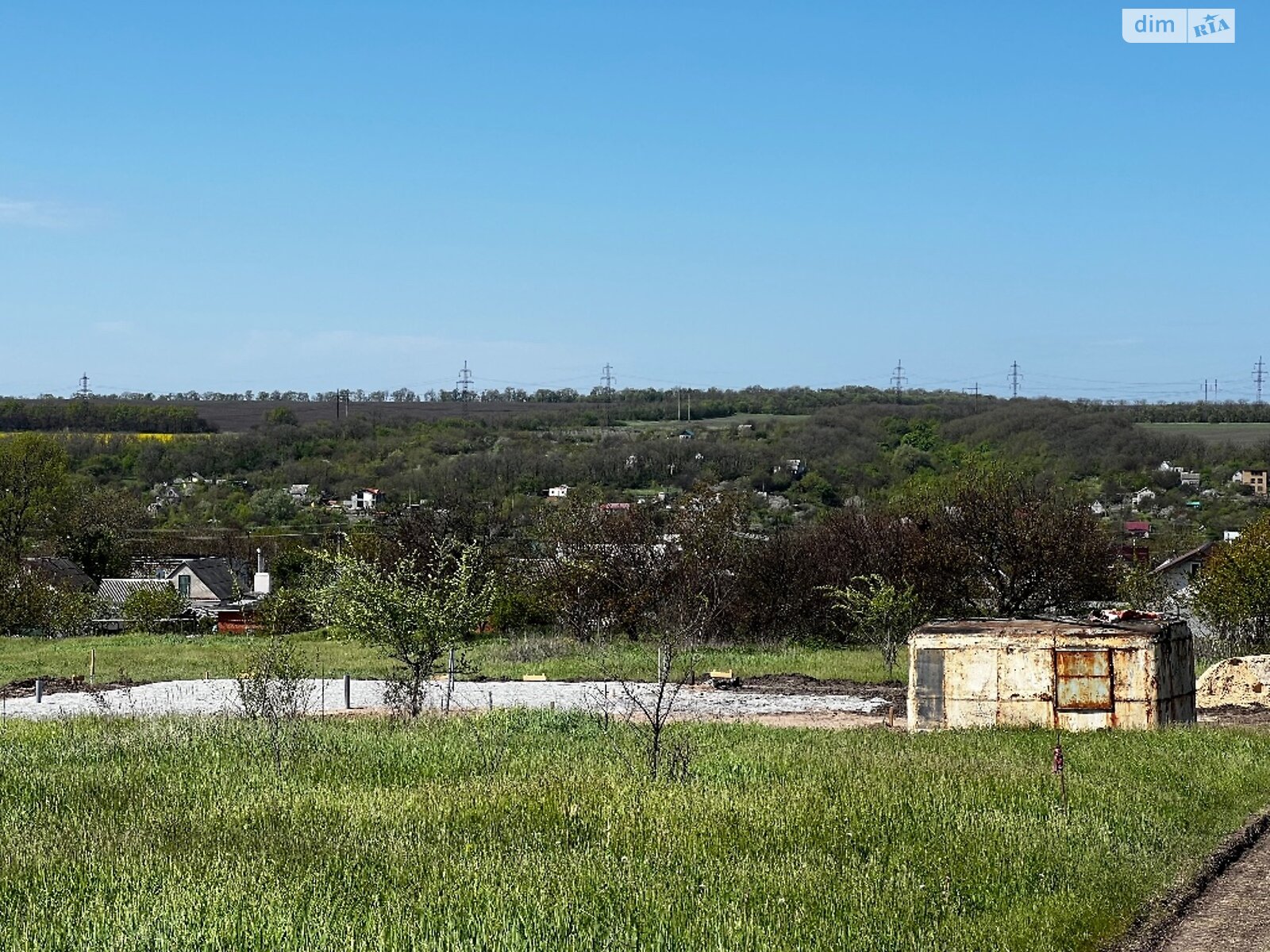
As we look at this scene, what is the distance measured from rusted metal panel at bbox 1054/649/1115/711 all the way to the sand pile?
21.1 feet

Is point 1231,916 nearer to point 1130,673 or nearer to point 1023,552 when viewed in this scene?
point 1130,673

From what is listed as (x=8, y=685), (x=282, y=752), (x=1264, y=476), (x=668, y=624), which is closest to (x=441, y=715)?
(x=282, y=752)

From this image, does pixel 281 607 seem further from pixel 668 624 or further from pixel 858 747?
pixel 858 747

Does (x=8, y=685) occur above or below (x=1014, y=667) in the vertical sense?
below

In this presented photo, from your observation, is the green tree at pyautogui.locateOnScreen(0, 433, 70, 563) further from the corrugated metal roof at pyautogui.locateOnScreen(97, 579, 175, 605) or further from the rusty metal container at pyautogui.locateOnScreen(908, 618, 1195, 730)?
the rusty metal container at pyautogui.locateOnScreen(908, 618, 1195, 730)

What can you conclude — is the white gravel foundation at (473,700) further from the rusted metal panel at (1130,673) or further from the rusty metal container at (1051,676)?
the rusted metal panel at (1130,673)

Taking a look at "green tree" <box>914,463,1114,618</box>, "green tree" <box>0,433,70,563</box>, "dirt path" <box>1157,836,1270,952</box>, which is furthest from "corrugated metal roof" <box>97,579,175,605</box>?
"dirt path" <box>1157,836,1270,952</box>

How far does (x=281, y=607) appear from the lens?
4806cm

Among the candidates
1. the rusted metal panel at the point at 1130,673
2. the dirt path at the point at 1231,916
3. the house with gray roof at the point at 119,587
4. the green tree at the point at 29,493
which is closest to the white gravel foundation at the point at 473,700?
the rusted metal panel at the point at 1130,673

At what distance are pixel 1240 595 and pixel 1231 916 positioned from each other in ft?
102

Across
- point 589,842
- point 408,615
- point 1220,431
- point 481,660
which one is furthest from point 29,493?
point 1220,431

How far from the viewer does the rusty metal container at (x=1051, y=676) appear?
19625 millimetres

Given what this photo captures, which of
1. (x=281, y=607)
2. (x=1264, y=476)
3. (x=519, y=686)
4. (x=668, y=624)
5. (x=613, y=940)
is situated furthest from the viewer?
(x=1264, y=476)

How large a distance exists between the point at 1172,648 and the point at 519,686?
1449 cm
